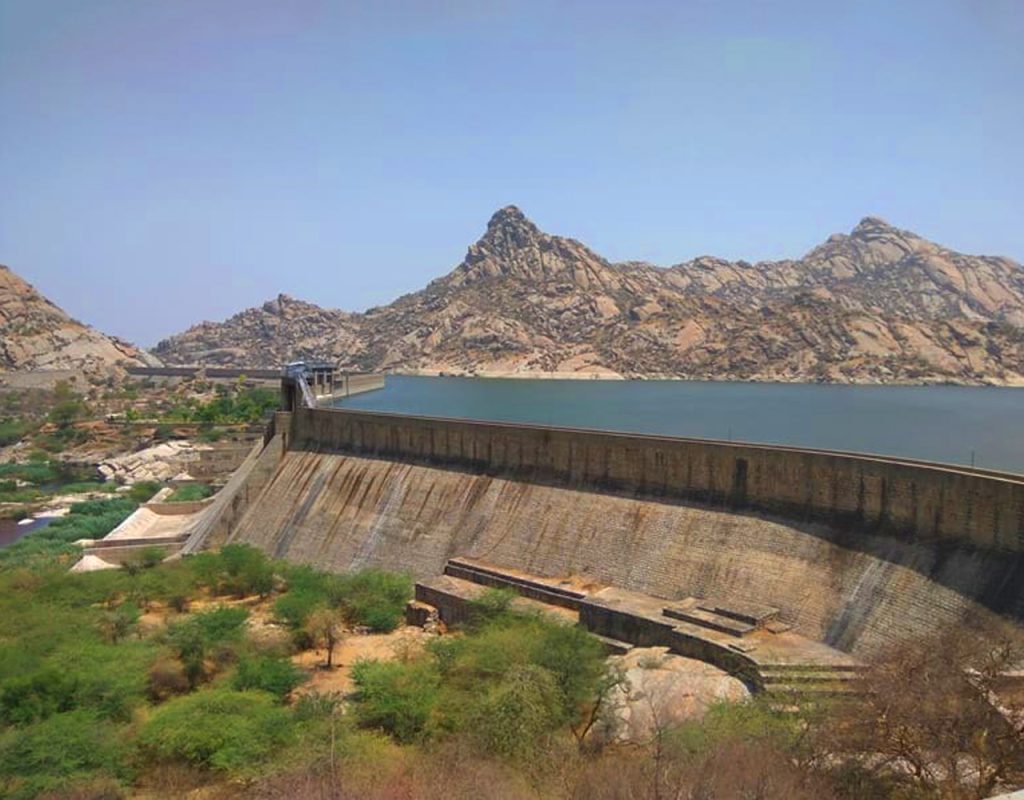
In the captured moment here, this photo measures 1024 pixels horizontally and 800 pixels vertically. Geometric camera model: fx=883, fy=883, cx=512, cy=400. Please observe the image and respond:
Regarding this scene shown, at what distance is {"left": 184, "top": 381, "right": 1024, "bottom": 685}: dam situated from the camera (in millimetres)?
18094

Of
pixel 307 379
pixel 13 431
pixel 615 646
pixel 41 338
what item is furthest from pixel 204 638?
pixel 41 338

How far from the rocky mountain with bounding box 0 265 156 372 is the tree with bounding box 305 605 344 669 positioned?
416ft

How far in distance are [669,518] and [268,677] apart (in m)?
11.6

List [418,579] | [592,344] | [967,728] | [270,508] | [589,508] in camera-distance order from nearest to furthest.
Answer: [967,728]
[589,508]
[418,579]
[270,508]
[592,344]

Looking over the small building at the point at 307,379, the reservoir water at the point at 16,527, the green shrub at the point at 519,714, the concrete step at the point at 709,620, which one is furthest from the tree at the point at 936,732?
the reservoir water at the point at 16,527

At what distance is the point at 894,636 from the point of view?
1772 centimetres

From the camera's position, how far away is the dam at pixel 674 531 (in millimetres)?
18094

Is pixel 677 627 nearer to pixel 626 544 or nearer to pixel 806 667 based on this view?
pixel 806 667

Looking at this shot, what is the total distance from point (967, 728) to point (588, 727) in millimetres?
6386

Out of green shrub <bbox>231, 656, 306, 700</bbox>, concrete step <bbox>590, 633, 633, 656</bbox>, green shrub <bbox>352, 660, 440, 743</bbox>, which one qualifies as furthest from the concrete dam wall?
green shrub <bbox>231, 656, 306, 700</bbox>

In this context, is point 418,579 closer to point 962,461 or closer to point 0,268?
point 962,461

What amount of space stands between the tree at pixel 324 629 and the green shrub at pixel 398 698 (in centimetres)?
351

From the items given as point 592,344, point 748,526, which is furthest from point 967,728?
point 592,344

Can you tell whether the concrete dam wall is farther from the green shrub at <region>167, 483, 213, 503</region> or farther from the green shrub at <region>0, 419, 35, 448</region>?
the green shrub at <region>0, 419, 35, 448</region>
